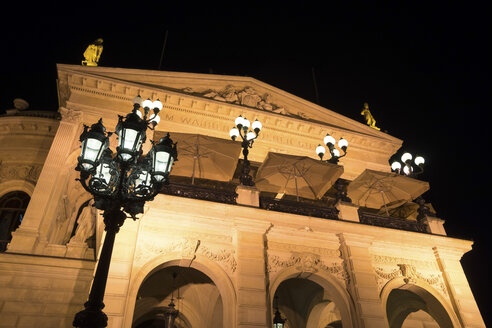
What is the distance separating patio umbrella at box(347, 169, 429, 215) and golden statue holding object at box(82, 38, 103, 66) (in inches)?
558

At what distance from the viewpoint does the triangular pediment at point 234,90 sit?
59.9 ft

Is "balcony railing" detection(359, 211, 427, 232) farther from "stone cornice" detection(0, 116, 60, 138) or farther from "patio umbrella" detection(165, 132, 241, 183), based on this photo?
"stone cornice" detection(0, 116, 60, 138)

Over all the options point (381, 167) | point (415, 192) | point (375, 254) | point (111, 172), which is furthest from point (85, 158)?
point (381, 167)

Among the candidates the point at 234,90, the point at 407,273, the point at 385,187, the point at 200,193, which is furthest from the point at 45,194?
the point at 385,187

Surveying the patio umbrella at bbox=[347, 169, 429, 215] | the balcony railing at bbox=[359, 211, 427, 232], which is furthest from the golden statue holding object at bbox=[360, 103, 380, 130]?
the balcony railing at bbox=[359, 211, 427, 232]

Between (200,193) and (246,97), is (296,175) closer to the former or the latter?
(200,193)

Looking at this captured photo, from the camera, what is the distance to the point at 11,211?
57.8ft

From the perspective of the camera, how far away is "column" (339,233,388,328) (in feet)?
35.0

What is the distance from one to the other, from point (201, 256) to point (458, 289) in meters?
8.66

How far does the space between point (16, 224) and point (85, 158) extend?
1325 cm

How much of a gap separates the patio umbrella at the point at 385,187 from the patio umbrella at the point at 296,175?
4.76 ft

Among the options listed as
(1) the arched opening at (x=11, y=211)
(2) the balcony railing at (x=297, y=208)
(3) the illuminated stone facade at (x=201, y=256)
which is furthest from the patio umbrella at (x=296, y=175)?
(1) the arched opening at (x=11, y=211)

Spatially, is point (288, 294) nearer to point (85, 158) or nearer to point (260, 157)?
point (260, 157)

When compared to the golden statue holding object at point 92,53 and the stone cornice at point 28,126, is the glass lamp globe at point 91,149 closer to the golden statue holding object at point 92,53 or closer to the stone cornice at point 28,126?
the golden statue holding object at point 92,53
